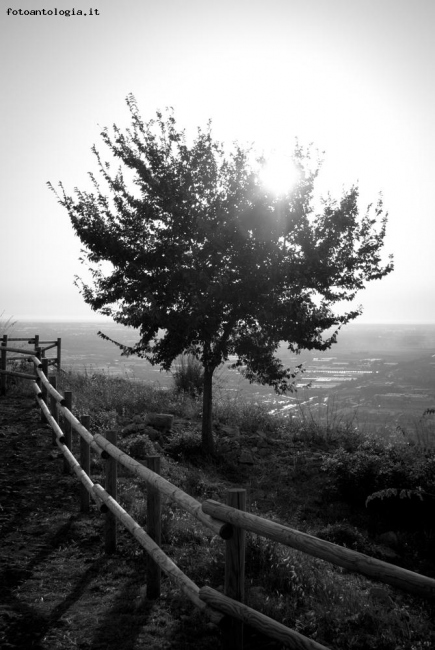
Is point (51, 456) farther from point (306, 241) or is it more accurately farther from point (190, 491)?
point (306, 241)

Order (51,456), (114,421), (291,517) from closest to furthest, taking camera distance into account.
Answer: (291,517) < (51,456) < (114,421)

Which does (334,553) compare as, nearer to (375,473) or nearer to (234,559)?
(234,559)

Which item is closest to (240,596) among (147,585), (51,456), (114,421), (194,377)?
(147,585)

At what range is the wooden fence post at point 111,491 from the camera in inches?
226

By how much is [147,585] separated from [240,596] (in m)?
1.60

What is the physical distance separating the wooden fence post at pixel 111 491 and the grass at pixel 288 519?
262 millimetres

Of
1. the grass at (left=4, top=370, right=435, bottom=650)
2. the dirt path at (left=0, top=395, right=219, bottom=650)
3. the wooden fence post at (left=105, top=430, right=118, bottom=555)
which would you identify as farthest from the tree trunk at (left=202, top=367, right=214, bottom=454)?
the wooden fence post at (left=105, top=430, right=118, bottom=555)

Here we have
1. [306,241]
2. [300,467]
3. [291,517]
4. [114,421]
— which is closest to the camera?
[291,517]

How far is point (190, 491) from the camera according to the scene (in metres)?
9.05

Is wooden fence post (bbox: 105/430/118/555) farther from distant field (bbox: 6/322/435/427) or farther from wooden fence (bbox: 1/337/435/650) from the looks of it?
distant field (bbox: 6/322/435/427)

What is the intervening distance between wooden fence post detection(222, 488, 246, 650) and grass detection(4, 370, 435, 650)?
122 centimetres

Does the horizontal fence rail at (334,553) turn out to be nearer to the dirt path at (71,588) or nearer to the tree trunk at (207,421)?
the dirt path at (71,588)

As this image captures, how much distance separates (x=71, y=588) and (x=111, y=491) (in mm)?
1123

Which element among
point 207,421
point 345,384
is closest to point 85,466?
point 207,421
